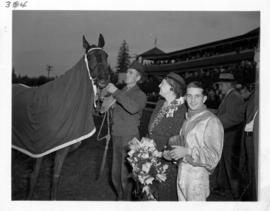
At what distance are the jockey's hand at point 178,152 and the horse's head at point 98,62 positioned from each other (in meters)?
0.71

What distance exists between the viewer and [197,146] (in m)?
2.50

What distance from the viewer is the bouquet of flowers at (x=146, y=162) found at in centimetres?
237

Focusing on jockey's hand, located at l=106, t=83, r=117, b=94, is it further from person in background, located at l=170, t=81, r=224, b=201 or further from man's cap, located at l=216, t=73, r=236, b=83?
man's cap, located at l=216, t=73, r=236, b=83

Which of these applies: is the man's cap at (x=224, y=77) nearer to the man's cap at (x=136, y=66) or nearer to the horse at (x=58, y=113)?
the man's cap at (x=136, y=66)

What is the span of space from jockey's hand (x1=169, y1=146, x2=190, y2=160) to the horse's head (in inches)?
28.0

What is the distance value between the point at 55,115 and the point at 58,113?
3 centimetres

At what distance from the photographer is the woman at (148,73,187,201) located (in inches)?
98.8

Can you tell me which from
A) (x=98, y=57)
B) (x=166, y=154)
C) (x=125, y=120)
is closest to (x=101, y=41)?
(x=98, y=57)

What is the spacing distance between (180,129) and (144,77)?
1.55 feet

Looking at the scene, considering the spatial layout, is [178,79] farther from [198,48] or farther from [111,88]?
[111,88]

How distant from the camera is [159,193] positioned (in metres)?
2.57
